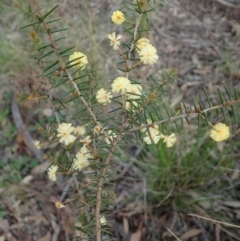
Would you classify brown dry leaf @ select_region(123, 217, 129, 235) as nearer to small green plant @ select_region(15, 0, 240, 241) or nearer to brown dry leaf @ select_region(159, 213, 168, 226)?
brown dry leaf @ select_region(159, 213, 168, 226)

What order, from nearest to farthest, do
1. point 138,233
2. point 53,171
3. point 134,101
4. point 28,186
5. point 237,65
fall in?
point 134,101, point 53,171, point 138,233, point 28,186, point 237,65

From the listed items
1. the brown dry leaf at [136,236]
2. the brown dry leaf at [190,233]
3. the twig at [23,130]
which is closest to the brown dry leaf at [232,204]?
the brown dry leaf at [190,233]

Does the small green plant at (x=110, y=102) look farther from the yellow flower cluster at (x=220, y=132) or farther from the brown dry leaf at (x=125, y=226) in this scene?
the brown dry leaf at (x=125, y=226)

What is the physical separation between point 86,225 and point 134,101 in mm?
400

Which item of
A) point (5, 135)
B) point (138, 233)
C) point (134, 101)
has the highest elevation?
point (134, 101)

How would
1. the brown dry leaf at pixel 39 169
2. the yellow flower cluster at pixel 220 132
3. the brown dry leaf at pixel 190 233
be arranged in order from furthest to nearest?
the brown dry leaf at pixel 39 169 → the brown dry leaf at pixel 190 233 → the yellow flower cluster at pixel 220 132

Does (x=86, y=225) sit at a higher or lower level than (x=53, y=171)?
lower

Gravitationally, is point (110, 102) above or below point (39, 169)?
above

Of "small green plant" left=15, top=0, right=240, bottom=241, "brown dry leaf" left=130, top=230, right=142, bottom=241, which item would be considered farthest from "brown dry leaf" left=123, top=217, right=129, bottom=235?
"small green plant" left=15, top=0, right=240, bottom=241

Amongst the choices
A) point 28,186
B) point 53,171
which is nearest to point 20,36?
point 28,186

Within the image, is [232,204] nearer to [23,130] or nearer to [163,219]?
[163,219]

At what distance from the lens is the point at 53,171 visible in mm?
1085

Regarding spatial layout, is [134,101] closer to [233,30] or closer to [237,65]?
[237,65]

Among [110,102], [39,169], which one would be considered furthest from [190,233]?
[110,102]
